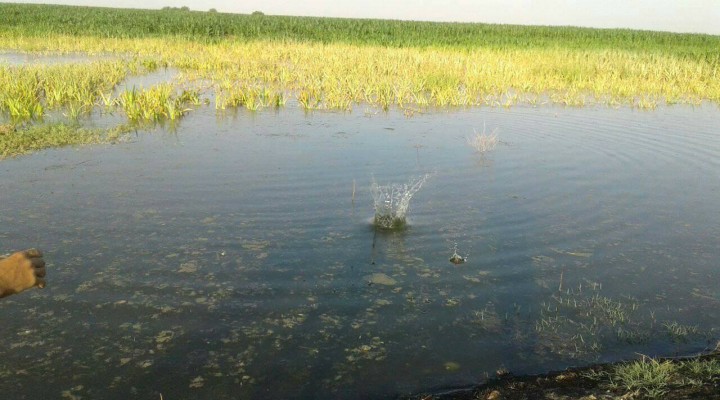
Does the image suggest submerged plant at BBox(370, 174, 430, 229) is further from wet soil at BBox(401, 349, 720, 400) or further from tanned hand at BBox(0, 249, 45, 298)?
tanned hand at BBox(0, 249, 45, 298)

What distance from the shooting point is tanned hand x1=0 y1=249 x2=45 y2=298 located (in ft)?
7.42

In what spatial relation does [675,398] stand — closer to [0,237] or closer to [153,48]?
[0,237]

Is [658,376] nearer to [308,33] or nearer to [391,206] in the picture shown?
[391,206]

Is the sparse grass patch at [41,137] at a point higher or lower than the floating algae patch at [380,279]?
higher

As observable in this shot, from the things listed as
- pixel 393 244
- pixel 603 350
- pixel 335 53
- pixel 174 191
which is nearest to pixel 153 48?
pixel 335 53

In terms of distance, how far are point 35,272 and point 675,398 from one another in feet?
9.97

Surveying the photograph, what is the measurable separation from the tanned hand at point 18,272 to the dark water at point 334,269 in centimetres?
114

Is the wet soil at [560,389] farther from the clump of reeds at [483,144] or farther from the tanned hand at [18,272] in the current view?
the clump of reeds at [483,144]

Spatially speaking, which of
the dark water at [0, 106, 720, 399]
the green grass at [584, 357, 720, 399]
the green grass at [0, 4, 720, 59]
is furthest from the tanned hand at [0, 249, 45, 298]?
the green grass at [0, 4, 720, 59]

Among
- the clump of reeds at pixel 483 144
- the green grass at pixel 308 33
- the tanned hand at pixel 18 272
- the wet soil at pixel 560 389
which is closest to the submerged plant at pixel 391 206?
the clump of reeds at pixel 483 144

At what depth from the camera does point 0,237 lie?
5.19 m

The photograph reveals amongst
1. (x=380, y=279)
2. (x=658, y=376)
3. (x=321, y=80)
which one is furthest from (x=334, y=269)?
(x=321, y=80)

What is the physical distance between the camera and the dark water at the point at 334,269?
353cm

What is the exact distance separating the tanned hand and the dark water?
114 cm
